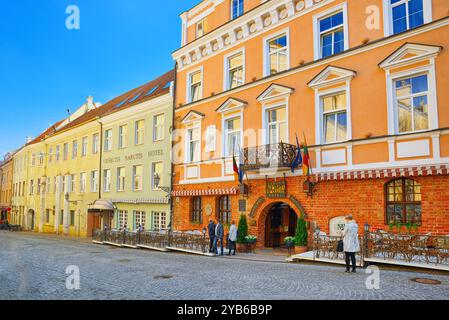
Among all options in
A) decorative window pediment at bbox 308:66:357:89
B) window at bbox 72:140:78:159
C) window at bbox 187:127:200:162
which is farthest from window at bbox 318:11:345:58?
window at bbox 72:140:78:159

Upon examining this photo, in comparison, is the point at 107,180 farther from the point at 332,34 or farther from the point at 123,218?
the point at 332,34

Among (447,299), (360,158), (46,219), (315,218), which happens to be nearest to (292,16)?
(360,158)

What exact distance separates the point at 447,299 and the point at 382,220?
591 centimetres

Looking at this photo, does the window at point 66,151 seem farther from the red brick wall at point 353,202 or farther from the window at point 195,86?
the red brick wall at point 353,202

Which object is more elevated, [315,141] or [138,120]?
[138,120]

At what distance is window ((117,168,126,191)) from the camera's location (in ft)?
96.4

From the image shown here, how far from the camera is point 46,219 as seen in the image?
42.5 meters

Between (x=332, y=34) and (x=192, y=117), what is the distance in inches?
360

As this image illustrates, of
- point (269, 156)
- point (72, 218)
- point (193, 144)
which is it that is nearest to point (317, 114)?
point (269, 156)

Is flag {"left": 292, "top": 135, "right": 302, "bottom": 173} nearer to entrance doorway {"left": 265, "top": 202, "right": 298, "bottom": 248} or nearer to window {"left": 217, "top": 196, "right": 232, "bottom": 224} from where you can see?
entrance doorway {"left": 265, "top": 202, "right": 298, "bottom": 248}

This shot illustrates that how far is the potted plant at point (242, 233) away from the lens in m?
17.8

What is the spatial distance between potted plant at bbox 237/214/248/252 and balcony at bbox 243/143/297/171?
2391mm

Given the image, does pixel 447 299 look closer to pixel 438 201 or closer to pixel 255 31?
pixel 438 201

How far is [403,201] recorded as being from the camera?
1331 cm
